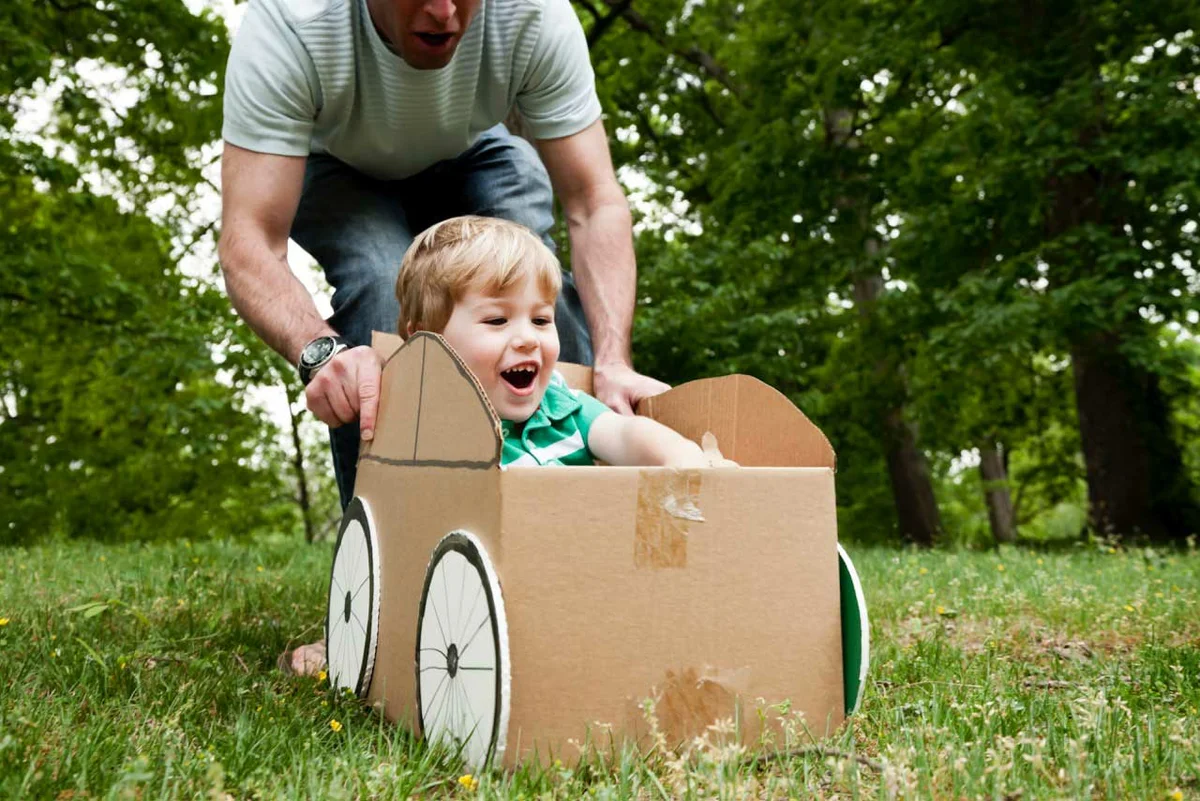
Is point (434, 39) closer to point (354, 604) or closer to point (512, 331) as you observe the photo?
point (512, 331)

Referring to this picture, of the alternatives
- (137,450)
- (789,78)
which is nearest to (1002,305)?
(789,78)

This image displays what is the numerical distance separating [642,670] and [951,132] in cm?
789

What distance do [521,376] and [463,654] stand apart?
0.60 metres

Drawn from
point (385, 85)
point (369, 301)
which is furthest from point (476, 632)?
point (385, 85)

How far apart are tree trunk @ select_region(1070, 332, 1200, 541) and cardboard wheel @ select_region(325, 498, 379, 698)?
25.5ft

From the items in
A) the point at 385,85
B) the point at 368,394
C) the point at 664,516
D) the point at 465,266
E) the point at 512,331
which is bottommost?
the point at 664,516

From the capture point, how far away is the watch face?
202 cm

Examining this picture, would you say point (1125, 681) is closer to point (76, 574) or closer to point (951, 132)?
point (76, 574)

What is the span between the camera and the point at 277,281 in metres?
2.19

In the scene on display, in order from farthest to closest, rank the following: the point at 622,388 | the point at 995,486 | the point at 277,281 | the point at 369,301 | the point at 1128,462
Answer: the point at 995,486 → the point at 1128,462 → the point at 369,301 → the point at 622,388 → the point at 277,281

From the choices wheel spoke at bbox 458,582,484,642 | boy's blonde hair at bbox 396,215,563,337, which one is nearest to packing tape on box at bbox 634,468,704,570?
wheel spoke at bbox 458,582,484,642

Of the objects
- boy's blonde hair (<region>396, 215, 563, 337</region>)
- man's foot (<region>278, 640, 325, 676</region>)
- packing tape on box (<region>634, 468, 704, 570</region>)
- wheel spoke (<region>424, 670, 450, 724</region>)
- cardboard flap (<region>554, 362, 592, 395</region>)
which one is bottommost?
man's foot (<region>278, 640, 325, 676</region>)

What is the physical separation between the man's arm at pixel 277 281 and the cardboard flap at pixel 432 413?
59 mm

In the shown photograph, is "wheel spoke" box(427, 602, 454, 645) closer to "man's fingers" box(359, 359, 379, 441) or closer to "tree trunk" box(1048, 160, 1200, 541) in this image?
"man's fingers" box(359, 359, 379, 441)
